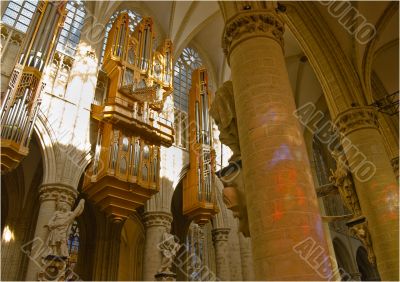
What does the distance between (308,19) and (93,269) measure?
10129mm

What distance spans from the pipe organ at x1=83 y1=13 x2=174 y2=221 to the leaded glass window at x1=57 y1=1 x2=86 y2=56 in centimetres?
143

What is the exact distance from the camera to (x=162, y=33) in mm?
16156

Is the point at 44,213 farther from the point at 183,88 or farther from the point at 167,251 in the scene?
the point at 183,88

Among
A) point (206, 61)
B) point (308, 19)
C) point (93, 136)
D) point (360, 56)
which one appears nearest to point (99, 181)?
point (93, 136)

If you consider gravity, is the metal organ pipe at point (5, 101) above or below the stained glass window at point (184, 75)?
below

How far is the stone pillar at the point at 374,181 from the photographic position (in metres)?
7.38

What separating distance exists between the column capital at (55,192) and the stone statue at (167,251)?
9.41 ft

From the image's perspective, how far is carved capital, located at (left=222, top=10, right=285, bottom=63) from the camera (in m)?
5.17

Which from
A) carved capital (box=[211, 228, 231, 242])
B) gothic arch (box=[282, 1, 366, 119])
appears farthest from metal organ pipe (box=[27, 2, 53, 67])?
carved capital (box=[211, 228, 231, 242])

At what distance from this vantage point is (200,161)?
12875 mm

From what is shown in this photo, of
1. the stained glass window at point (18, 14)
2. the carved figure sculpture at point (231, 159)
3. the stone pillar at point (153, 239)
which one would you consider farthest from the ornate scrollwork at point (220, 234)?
the stained glass window at point (18, 14)

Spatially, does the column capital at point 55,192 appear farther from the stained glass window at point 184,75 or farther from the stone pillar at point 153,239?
the stained glass window at point 184,75

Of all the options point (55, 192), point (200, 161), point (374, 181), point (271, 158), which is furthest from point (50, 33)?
point (374, 181)

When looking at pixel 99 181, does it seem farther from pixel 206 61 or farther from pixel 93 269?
pixel 206 61
